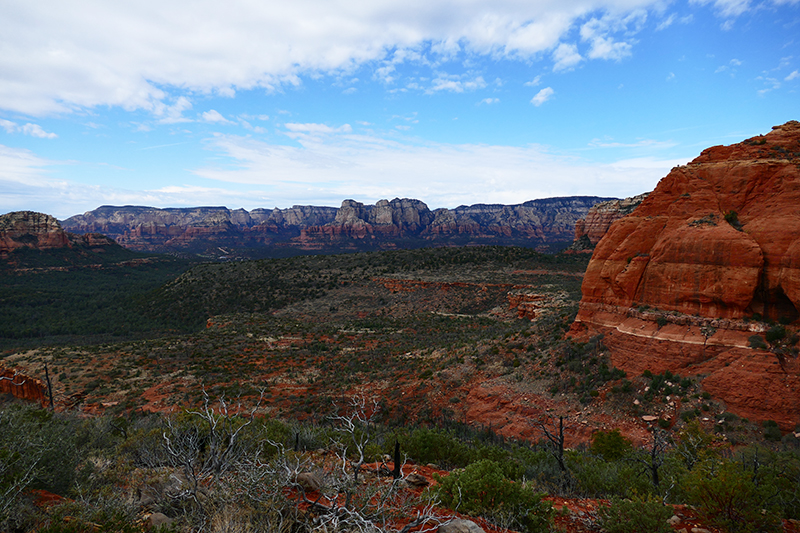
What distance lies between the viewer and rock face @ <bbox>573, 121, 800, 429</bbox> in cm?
1291

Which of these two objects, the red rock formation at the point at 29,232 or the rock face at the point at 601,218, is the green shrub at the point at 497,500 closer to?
the rock face at the point at 601,218

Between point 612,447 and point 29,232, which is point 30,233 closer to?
point 29,232

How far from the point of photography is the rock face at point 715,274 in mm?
12906

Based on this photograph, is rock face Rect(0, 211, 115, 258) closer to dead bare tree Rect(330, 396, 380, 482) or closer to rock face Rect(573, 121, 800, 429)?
dead bare tree Rect(330, 396, 380, 482)

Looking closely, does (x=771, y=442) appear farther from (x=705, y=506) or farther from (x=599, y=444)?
(x=705, y=506)

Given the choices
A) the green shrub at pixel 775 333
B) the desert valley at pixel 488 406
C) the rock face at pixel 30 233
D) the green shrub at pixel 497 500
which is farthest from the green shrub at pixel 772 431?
the rock face at pixel 30 233

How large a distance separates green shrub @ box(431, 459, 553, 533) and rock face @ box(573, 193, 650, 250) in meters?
88.8

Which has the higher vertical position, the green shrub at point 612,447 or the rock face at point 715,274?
the rock face at point 715,274

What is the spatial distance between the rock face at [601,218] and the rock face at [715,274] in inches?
2840

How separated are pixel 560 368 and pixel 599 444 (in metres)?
6.70

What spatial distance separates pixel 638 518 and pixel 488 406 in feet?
41.6

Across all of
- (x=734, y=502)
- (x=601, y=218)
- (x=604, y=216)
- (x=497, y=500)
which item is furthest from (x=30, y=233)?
(x=604, y=216)

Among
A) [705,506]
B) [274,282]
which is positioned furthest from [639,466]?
[274,282]

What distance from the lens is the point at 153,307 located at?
5203 centimetres
